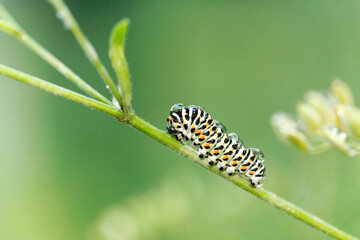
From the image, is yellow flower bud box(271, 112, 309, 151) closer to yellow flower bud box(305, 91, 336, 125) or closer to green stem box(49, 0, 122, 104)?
yellow flower bud box(305, 91, 336, 125)

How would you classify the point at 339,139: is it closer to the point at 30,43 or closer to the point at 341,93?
the point at 341,93

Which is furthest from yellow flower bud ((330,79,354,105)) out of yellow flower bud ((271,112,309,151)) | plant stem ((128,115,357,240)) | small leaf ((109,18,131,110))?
small leaf ((109,18,131,110))

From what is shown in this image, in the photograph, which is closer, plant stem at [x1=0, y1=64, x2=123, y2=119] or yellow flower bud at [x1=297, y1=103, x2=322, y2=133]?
plant stem at [x1=0, y1=64, x2=123, y2=119]

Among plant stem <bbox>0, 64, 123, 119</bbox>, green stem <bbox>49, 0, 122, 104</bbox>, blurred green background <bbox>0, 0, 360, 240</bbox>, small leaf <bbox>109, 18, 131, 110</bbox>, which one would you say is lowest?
plant stem <bbox>0, 64, 123, 119</bbox>

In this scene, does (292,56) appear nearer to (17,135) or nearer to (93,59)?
(17,135)

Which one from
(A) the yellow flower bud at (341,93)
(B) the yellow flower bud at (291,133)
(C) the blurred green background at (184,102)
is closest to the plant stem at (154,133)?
(B) the yellow flower bud at (291,133)

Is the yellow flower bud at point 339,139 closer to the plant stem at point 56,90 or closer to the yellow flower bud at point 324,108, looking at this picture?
the yellow flower bud at point 324,108
